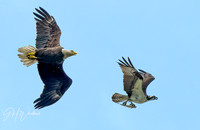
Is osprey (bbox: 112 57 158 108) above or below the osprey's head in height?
below

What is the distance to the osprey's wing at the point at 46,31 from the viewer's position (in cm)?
1684

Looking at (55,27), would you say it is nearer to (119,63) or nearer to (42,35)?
(42,35)

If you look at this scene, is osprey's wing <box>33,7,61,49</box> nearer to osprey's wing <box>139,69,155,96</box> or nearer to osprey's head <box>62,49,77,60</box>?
osprey's head <box>62,49,77,60</box>

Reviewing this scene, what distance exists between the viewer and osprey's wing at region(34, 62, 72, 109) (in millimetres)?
16797

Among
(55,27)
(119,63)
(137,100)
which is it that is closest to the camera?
(119,63)

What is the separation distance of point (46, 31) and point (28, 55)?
3.83ft

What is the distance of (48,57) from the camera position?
1636cm

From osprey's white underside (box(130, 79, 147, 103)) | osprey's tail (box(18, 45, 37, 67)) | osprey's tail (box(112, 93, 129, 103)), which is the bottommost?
osprey's tail (box(112, 93, 129, 103))

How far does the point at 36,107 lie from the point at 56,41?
8.53ft

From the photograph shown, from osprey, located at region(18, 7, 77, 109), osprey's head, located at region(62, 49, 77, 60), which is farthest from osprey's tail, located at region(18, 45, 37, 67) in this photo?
osprey's head, located at region(62, 49, 77, 60)

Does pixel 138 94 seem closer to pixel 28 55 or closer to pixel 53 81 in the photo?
pixel 53 81

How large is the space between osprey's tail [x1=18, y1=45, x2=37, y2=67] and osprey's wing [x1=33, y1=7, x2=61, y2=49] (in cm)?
30

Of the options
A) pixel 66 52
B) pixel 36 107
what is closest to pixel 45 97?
pixel 36 107

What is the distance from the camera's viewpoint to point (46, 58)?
1639 centimetres
